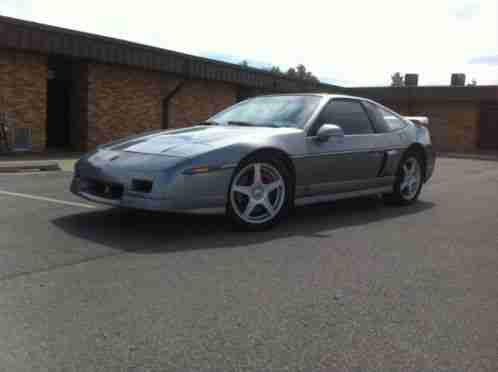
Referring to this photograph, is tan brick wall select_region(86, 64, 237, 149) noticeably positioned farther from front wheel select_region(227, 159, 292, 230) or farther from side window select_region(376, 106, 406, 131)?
A: front wheel select_region(227, 159, 292, 230)

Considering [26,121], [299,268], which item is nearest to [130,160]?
[299,268]

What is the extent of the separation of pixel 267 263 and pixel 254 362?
158 centimetres

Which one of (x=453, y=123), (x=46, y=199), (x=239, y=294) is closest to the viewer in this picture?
(x=239, y=294)

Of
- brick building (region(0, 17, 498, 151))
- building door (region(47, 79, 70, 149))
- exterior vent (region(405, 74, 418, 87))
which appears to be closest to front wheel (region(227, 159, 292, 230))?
brick building (region(0, 17, 498, 151))

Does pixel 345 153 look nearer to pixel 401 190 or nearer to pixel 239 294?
pixel 401 190

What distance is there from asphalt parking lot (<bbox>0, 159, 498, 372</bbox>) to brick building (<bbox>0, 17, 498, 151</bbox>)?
379 inches

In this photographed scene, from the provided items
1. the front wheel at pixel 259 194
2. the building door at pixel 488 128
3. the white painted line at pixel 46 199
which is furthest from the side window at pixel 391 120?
the building door at pixel 488 128

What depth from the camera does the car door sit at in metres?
5.50

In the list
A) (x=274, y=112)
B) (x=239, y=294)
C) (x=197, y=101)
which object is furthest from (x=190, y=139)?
(x=197, y=101)

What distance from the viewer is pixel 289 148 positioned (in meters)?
5.21

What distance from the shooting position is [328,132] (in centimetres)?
543

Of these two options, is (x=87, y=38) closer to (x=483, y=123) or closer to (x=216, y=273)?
(x=216, y=273)

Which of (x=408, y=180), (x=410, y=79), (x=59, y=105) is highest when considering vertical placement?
(x=410, y=79)

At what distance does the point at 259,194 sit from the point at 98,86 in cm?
1215
